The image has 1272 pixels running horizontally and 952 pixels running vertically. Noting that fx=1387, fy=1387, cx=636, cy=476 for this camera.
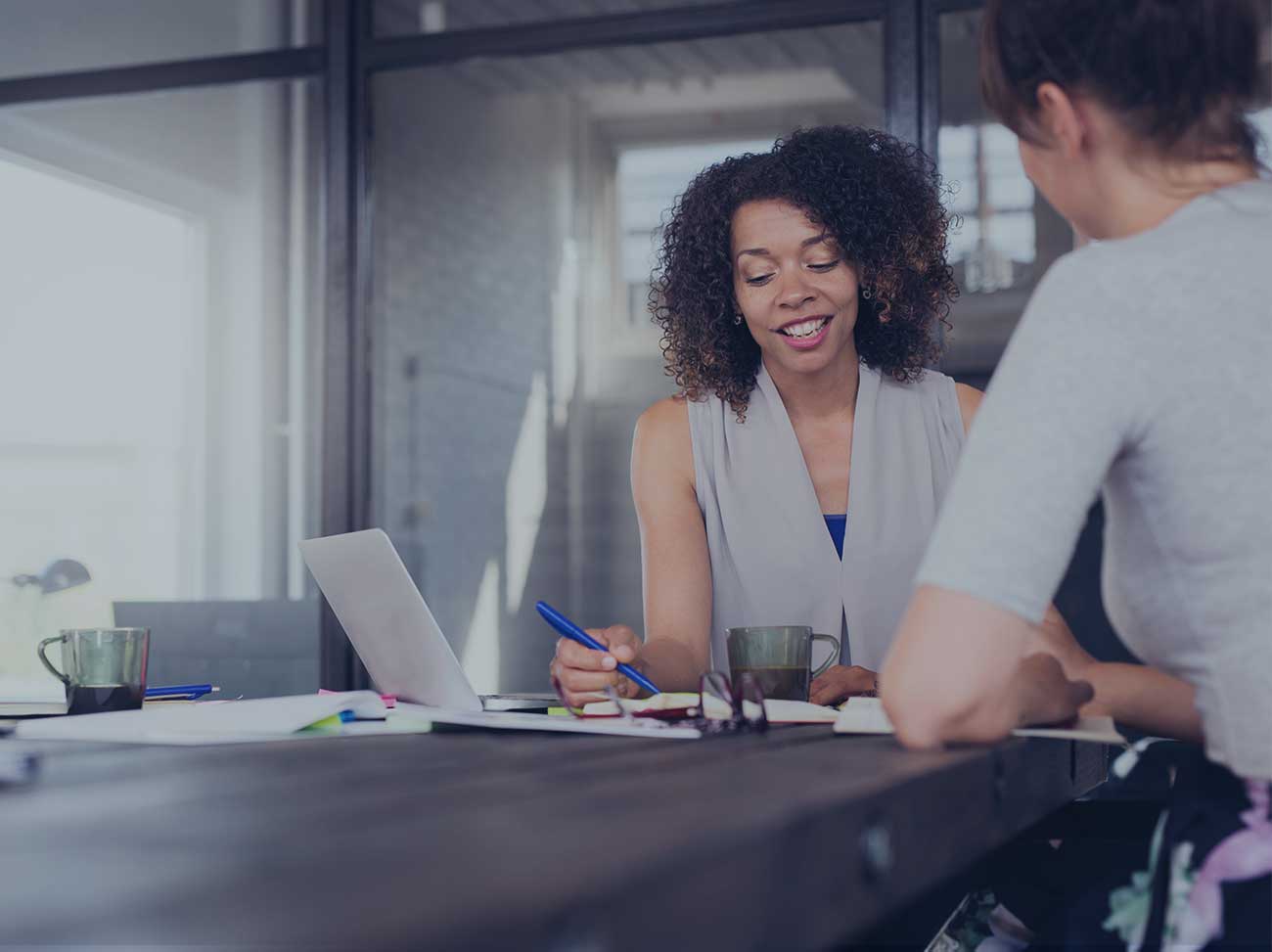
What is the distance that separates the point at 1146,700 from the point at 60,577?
6.08ft

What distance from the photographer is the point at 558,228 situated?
7.18 meters

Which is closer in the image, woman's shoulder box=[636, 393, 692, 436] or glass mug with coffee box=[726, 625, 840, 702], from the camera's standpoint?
glass mug with coffee box=[726, 625, 840, 702]

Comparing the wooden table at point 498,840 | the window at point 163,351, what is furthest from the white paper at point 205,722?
the window at point 163,351

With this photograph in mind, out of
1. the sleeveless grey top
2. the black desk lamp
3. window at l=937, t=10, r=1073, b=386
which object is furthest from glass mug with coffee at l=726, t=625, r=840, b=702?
window at l=937, t=10, r=1073, b=386

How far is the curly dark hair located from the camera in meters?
2.11

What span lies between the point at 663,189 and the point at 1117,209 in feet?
20.4

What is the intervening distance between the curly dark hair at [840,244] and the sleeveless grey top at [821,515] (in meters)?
0.07

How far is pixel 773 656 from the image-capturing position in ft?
4.51

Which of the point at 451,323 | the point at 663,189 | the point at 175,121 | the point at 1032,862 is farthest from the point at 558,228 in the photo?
the point at 1032,862

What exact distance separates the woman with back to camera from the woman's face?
1007mm

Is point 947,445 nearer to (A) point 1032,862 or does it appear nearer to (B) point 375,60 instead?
(A) point 1032,862

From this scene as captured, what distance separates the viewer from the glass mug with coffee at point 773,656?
1.36m

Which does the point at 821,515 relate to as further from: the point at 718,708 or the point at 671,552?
the point at 718,708

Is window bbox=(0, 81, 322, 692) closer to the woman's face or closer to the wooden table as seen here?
the woman's face
